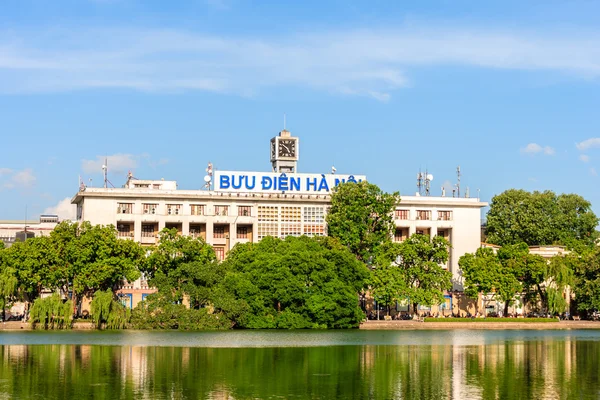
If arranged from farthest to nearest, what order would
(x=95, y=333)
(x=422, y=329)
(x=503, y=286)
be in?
1. (x=503, y=286)
2. (x=422, y=329)
3. (x=95, y=333)

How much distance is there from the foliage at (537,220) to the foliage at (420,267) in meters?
35.8

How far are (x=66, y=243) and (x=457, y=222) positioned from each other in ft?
171

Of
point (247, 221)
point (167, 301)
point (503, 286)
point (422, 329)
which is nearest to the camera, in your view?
point (167, 301)

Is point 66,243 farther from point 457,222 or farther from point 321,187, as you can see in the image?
point 457,222

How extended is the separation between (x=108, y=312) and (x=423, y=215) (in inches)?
1899

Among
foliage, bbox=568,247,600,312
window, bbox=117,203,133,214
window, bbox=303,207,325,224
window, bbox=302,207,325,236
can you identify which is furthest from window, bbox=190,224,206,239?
foliage, bbox=568,247,600,312

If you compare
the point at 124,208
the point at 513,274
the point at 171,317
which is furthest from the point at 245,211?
the point at 513,274

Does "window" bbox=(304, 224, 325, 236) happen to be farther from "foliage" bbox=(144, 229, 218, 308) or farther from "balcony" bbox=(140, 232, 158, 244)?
"foliage" bbox=(144, 229, 218, 308)

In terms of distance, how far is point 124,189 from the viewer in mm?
114562

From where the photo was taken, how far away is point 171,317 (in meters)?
91.2

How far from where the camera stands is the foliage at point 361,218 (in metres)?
112

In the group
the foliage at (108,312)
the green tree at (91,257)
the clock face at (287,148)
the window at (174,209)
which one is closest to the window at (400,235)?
the clock face at (287,148)

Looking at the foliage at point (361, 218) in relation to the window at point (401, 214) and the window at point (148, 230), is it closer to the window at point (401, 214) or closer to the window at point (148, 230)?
the window at point (401, 214)

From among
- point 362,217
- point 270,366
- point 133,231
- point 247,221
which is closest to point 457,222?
point 362,217
